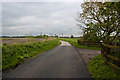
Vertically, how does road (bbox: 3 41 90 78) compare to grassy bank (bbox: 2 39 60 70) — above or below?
below

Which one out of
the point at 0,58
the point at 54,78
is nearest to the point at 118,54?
the point at 54,78

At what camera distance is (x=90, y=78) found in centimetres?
412

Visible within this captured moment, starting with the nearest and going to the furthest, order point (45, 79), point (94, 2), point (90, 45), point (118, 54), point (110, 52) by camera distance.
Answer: point (45, 79), point (118, 54), point (110, 52), point (94, 2), point (90, 45)

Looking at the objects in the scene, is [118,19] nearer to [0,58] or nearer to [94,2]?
[94,2]

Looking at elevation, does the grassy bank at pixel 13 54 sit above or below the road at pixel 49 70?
above

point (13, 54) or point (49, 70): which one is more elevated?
point (13, 54)

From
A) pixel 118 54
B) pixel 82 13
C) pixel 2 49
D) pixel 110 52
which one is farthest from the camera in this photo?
pixel 82 13

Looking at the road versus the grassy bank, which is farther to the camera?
the grassy bank

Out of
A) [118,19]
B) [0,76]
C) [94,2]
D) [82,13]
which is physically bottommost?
[0,76]

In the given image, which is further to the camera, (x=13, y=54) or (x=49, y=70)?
(x=13, y=54)

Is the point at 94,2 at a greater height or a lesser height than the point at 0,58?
greater

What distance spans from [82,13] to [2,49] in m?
10.4

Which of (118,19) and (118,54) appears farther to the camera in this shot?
(118,19)

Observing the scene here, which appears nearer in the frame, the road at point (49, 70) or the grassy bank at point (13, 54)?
the road at point (49, 70)
